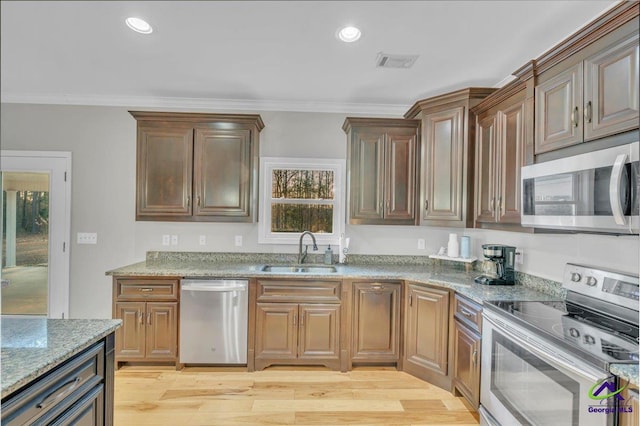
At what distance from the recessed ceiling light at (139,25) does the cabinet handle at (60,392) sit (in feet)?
7.10

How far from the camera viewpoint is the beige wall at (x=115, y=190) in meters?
3.50

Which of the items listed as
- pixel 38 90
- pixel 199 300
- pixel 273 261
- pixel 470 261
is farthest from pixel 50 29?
pixel 470 261

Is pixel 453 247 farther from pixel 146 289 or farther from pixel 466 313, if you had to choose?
pixel 146 289

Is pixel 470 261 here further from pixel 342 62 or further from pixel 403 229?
pixel 342 62

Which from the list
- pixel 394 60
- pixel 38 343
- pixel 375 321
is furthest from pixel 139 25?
pixel 375 321

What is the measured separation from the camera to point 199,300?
2.93 m

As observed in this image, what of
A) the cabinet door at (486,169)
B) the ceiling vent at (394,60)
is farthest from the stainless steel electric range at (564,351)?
the ceiling vent at (394,60)

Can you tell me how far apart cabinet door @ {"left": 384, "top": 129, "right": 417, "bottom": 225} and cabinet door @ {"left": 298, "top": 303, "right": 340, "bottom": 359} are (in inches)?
44.4

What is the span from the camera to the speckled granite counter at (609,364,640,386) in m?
1.19

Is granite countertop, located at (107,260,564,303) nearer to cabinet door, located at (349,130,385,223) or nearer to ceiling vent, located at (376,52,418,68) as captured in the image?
cabinet door, located at (349,130,385,223)

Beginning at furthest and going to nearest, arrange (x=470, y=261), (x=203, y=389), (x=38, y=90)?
1. (x=38, y=90)
2. (x=470, y=261)
3. (x=203, y=389)

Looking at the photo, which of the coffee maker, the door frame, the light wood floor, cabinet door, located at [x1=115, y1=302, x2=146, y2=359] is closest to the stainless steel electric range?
the coffee maker

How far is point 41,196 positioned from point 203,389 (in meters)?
2.67

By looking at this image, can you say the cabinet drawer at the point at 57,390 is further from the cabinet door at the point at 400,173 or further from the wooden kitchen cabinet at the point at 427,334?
the cabinet door at the point at 400,173
